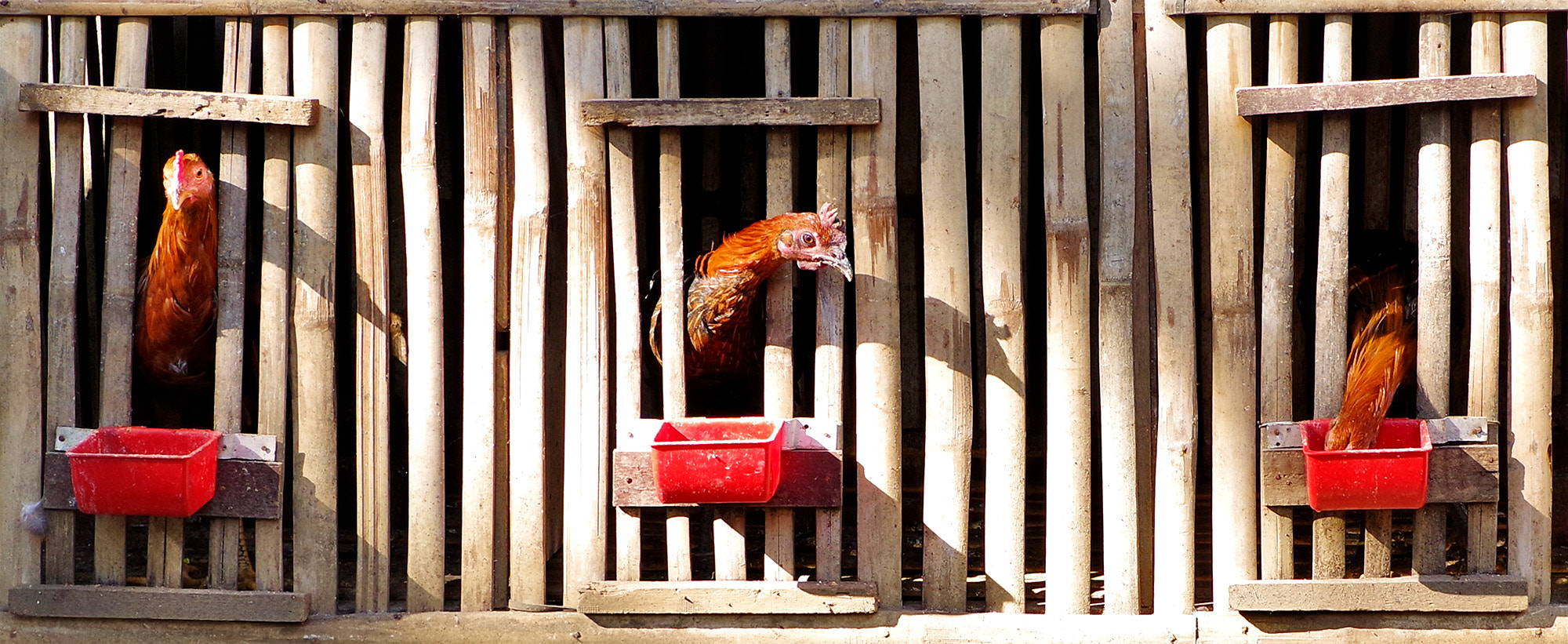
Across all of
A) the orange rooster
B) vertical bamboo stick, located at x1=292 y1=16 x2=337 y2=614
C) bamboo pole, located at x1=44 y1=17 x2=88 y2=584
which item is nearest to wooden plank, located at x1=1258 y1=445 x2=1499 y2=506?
the orange rooster

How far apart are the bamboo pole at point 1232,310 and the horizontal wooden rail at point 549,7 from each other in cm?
49

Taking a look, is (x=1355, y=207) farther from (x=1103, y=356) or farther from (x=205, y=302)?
(x=205, y=302)

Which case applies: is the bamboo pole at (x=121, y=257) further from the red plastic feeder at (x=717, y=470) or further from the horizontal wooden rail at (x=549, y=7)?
the red plastic feeder at (x=717, y=470)

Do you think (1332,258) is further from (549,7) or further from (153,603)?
(153,603)

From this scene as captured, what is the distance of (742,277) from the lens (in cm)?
407

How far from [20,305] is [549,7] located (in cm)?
196

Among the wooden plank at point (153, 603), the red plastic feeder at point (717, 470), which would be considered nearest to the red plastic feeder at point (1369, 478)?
the red plastic feeder at point (717, 470)

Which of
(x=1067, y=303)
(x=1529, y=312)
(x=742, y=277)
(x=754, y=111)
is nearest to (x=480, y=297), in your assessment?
(x=742, y=277)

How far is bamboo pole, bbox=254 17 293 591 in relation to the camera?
413 cm

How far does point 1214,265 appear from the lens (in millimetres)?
4086

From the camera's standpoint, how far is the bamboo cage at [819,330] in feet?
13.3

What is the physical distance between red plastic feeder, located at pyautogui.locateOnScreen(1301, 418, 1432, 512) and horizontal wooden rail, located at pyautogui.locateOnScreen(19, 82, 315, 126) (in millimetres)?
3350

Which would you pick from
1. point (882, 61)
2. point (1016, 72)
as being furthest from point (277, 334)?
point (1016, 72)

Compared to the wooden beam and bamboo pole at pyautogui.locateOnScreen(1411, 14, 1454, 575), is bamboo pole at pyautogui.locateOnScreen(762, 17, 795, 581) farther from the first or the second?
bamboo pole at pyautogui.locateOnScreen(1411, 14, 1454, 575)
